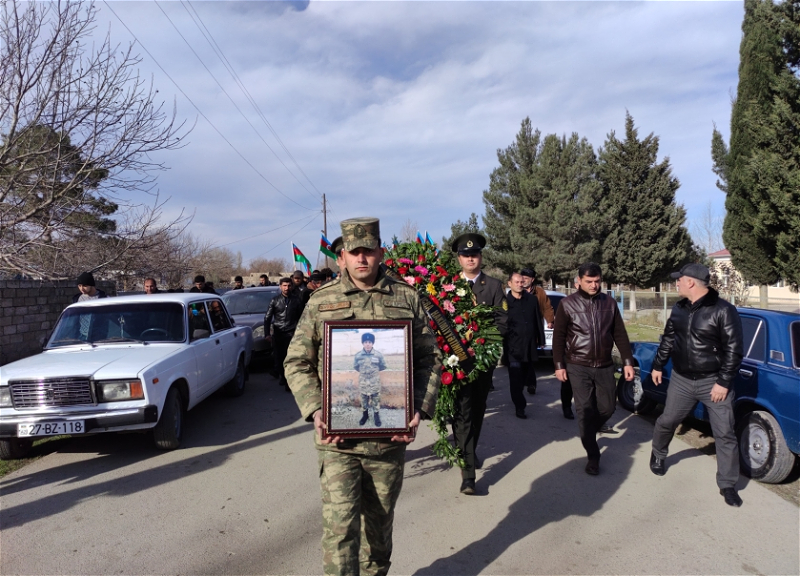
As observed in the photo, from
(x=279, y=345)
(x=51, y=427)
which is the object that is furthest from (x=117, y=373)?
(x=279, y=345)

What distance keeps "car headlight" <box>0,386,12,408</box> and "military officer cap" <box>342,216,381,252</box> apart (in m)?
Answer: 4.55

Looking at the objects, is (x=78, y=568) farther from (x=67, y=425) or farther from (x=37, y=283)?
(x=37, y=283)

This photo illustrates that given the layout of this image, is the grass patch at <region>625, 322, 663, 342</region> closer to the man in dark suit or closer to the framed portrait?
the man in dark suit

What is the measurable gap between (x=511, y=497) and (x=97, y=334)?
17.4ft

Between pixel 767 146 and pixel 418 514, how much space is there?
18332mm

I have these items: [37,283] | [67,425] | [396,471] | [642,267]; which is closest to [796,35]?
[642,267]

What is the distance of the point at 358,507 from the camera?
254 centimetres

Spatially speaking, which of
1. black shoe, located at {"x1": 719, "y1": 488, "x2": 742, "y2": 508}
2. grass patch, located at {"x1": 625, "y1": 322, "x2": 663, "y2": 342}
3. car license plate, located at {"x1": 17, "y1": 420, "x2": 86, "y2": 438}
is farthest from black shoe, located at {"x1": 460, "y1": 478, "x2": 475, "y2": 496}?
grass patch, located at {"x1": 625, "y1": 322, "x2": 663, "y2": 342}

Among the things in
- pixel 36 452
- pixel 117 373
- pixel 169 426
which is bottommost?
pixel 36 452

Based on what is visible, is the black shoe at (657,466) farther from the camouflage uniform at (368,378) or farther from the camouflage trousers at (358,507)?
the camouflage uniform at (368,378)

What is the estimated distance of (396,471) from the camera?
262 cm

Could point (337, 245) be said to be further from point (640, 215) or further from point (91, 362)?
point (640, 215)

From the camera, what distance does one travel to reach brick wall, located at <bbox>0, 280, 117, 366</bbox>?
31.6 ft

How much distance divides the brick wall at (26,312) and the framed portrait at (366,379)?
10.1 m
